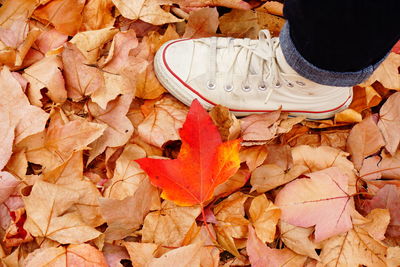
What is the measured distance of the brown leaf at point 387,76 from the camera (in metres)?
1.14

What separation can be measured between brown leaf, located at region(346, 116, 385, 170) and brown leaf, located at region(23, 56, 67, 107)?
787 millimetres

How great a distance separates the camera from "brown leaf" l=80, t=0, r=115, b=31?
1.13m

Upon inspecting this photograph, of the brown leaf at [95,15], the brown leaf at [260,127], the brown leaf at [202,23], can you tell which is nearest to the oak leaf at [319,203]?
the brown leaf at [260,127]

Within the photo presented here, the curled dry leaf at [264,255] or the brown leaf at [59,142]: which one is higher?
the brown leaf at [59,142]

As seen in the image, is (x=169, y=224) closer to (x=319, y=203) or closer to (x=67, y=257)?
(x=67, y=257)

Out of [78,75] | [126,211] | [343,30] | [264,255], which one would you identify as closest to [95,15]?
[78,75]

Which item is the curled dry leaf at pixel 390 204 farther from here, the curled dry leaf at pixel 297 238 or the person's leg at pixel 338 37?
the person's leg at pixel 338 37

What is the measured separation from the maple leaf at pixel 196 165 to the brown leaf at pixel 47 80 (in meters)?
0.32

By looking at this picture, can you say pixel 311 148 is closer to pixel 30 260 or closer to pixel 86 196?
pixel 86 196

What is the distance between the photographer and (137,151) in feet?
3.28

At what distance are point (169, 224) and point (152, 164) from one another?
0.49 ft

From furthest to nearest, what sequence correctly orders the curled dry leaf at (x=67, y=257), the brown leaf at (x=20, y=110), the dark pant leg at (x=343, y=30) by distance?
the brown leaf at (x=20, y=110) → the curled dry leaf at (x=67, y=257) → the dark pant leg at (x=343, y=30)

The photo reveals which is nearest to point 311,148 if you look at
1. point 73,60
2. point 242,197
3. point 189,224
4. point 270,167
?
point 270,167

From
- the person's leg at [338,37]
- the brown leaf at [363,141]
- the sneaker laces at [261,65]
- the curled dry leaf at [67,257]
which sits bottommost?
the curled dry leaf at [67,257]
